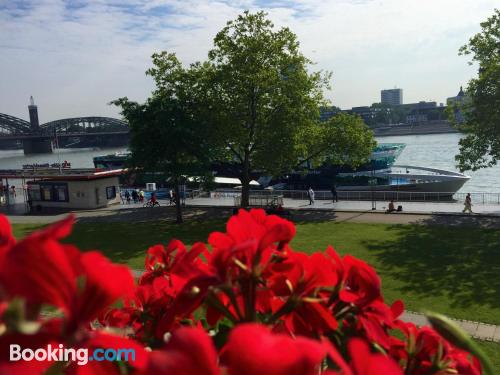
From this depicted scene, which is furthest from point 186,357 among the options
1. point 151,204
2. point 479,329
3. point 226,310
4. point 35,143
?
point 35,143

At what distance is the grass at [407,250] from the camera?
11219mm

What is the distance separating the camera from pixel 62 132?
13912cm

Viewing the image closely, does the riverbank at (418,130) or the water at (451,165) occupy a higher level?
the riverbank at (418,130)

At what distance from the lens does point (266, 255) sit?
1.30 meters

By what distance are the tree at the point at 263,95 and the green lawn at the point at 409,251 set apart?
→ 198 inches

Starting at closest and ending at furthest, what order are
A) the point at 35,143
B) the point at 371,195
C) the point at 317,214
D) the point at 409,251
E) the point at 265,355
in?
the point at 265,355 < the point at 409,251 < the point at 317,214 < the point at 371,195 < the point at 35,143

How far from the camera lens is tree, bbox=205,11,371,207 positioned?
79.6 feet

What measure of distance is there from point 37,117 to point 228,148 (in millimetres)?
126467

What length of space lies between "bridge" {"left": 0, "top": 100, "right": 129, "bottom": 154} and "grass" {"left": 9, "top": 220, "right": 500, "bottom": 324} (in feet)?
335

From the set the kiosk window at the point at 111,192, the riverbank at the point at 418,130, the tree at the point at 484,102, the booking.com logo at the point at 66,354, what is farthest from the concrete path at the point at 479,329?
the riverbank at the point at 418,130

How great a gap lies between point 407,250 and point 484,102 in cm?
958

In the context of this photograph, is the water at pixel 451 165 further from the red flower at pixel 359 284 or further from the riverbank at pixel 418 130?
the riverbank at pixel 418 130

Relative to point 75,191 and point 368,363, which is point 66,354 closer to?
point 368,363

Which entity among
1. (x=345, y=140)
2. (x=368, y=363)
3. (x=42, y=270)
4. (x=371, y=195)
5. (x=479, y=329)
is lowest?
(x=371, y=195)
